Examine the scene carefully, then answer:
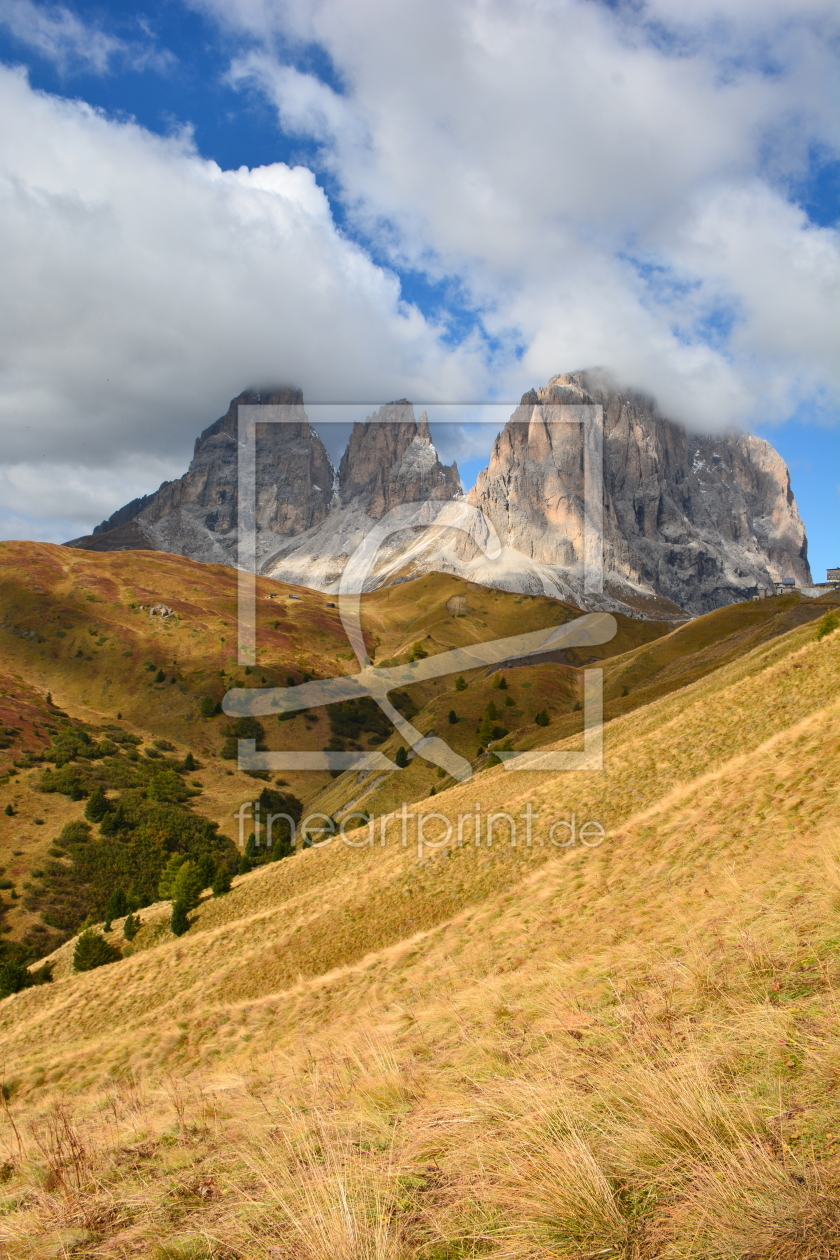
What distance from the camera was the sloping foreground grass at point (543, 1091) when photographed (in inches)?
144

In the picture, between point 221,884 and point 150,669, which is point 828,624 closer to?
point 221,884

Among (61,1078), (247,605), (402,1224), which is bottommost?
(61,1078)

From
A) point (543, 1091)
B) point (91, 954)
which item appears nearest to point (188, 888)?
point (91, 954)

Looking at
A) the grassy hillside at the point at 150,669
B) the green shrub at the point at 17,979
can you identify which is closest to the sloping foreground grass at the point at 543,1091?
the green shrub at the point at 17,979

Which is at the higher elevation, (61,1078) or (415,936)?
(415,936)

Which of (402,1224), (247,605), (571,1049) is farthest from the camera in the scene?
(247,605)

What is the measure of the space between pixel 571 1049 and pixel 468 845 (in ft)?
56.2

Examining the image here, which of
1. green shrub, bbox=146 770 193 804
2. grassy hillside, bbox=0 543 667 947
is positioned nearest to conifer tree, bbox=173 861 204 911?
grassy hillside, bbox=0 543 667 947

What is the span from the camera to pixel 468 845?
2312cm

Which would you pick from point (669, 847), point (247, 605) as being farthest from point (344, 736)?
point (669, 847)

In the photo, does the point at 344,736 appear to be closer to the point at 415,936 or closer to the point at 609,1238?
the point at 415,936

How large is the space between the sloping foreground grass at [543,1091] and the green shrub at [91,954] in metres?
12.4

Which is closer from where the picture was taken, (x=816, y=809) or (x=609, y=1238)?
(x=609, y=1238)

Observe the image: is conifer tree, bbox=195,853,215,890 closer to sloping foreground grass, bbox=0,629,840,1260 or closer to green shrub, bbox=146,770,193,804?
sloping foreground grass, bbox=0,629,840,1260
